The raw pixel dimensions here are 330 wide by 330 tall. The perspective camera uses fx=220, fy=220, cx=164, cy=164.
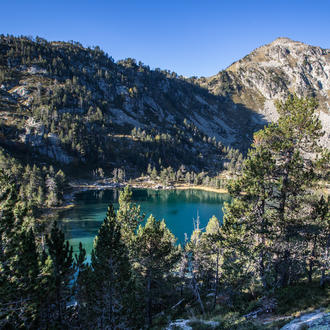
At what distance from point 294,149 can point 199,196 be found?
125 meters

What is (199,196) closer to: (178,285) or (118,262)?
(178,285)

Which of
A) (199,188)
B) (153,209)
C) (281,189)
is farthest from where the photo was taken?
(199,188)

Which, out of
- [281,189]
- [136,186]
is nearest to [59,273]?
[281,189]

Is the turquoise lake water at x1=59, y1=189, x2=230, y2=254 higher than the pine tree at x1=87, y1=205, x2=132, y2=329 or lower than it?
lower

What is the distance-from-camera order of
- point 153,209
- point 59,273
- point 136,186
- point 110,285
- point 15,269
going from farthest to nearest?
point 136,186, point 153,209, point 110,285, point 59,273, point 15,269

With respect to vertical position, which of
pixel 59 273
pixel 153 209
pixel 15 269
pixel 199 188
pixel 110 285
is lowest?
Answer: pixel 153 209

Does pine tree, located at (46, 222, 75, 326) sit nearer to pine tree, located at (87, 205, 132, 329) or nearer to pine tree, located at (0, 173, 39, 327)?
pine tree, located at (0, 173, 39, 327)

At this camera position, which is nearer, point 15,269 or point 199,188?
point 15,269

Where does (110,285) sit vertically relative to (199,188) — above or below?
above

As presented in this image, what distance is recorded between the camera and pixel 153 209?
339ft

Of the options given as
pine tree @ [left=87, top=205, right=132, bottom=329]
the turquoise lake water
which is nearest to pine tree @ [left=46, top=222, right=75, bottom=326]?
pine tree @ [left=87, top=205, right=132, bottom=329]

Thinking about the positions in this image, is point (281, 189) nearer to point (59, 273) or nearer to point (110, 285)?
point (110, 285)

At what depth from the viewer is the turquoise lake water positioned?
69.8m

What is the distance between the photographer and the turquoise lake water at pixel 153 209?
229 ft
